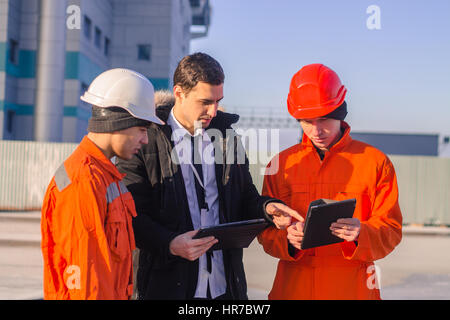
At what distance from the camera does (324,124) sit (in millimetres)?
2658

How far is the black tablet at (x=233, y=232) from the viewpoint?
91.9 inches

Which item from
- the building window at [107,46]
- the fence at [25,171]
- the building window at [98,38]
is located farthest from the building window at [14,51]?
the building window at [107,46]

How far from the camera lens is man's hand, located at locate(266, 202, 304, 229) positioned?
2.53m

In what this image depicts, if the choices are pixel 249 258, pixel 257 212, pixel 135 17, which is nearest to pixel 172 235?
pixel 257 212

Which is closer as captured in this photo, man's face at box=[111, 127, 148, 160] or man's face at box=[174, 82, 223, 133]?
man's face at box=[111, 127, 148, 160]

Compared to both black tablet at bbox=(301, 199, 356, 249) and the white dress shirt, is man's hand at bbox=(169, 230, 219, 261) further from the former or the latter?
black tablet at bbox=(301, 199, 356, 249)

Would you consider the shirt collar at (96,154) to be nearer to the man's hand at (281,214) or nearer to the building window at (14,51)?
the man's hand at (281,214)

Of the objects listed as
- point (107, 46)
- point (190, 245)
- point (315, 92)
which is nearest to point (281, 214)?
point (190, 245)

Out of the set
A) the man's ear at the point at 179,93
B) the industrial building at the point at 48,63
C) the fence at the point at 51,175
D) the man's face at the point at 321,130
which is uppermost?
the industrial building at the point at 48,63

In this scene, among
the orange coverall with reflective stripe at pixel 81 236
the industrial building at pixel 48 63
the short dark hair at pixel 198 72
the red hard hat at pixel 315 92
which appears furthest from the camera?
the industrial building at pixel 48 63

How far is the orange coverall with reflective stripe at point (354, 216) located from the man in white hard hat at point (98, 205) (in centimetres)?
89

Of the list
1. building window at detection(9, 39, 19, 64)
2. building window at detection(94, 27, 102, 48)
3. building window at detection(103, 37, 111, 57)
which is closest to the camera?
building window at detection(9, 39, 19, 64)

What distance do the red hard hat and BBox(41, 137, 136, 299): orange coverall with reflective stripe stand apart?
1.13 m

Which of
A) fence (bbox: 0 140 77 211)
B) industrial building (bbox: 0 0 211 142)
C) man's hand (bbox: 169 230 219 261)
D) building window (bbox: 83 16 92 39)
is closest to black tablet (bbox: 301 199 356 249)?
man's hand (bbox: 169 230 219 261)
